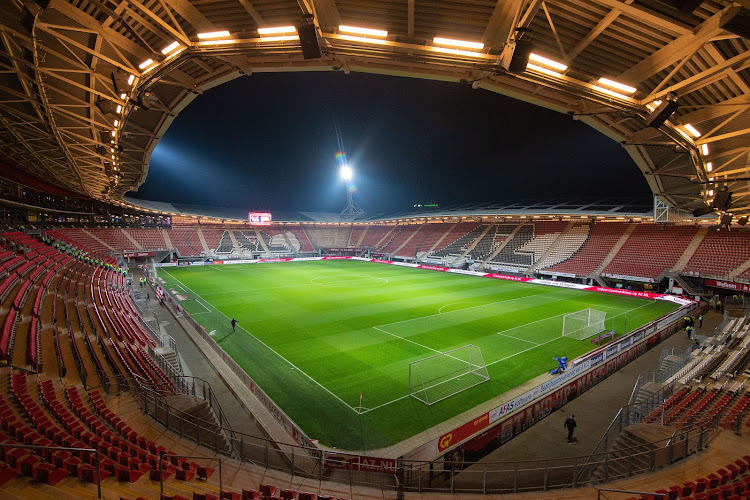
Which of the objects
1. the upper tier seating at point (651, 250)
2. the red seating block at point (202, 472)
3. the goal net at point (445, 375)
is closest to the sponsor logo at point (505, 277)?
the upper tier seating at point (651, 250)

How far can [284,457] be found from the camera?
27.5 feet

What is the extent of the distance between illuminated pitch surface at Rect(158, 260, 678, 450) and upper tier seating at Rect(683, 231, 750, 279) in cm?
638

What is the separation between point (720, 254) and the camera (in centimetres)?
3017

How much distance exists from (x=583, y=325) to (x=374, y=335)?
11.9m

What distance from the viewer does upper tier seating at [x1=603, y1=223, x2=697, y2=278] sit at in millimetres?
32906

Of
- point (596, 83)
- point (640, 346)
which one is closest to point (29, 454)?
point (596, 83)

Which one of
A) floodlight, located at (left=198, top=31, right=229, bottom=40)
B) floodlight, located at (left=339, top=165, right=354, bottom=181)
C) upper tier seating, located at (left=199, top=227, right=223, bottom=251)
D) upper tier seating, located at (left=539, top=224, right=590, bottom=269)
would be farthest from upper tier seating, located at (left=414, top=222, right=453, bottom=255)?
floodlight, located at (left=198, top=31, right=229, bottom=40)

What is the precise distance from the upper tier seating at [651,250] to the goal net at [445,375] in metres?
26.5

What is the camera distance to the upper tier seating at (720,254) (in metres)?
28.5

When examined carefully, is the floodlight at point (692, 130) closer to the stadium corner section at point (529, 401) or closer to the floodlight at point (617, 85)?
the floodlight at point (617, 85)

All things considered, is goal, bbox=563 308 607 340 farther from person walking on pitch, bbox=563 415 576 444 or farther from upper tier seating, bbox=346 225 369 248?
upper tier seating, bbox=346 225 369 248

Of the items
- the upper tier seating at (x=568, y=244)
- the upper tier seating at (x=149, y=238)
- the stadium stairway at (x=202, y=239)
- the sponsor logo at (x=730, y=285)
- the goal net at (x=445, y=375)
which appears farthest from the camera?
the stadium stairway at (x=202, y=239)

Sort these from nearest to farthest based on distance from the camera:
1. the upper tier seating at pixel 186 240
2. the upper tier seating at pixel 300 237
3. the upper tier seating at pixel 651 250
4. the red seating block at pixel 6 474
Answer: the red seating block at pixel 6 474, the upper tier seating at pixel 651 250, the upper tier seating at pixel 186 240, the upper tier seating at pixel 300 237

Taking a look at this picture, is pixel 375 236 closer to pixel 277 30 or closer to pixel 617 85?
pixel 617 85
